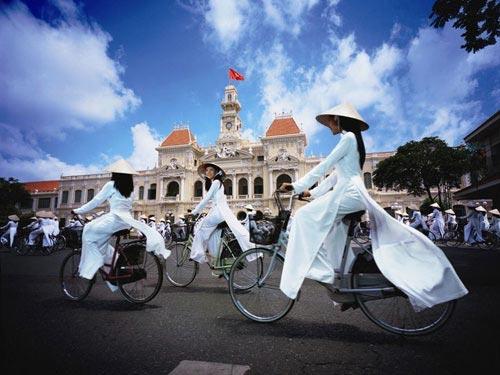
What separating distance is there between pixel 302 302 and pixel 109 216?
267cm

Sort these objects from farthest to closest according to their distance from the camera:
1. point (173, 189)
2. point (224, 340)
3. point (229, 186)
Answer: point (173, 189) → point (229, 186) → point (224, 340)

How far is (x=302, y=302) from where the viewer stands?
12.3ft

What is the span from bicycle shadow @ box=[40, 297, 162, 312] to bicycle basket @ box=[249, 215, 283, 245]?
1.56m

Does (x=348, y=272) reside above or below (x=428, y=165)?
below

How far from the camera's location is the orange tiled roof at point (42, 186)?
56.5 meters

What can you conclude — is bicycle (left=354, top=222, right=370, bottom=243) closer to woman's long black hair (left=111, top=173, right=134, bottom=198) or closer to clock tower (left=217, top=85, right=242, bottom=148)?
woman's long black hair (left=111, top=173, right=134, bottom=198)

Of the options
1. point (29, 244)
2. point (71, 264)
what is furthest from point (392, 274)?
point (29, 244)

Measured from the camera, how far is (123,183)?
4152mm

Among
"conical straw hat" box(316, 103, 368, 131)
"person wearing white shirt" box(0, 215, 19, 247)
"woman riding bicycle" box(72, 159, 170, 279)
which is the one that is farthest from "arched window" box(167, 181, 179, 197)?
"conical straw hat" box(316, 103, 368, 131)

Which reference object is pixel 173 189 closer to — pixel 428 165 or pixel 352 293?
pixel 428 165

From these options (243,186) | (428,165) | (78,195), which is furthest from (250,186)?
(78,195)

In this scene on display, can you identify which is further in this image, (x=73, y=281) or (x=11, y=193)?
(x=11, y=193)

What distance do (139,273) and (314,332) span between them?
2186 millimetres

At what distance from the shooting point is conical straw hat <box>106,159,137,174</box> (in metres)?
4.14
